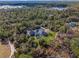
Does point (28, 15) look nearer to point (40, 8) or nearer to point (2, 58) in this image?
point (40, 8)

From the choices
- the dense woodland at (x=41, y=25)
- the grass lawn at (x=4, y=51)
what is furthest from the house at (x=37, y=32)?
the grass lawn at (x=4, y=51)

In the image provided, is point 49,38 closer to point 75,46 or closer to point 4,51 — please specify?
point 75,46

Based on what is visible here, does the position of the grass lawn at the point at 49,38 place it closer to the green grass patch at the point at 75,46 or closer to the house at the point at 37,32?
the house at the point at 37,32

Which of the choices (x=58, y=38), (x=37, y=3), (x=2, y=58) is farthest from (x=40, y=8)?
(x=2, y=58)

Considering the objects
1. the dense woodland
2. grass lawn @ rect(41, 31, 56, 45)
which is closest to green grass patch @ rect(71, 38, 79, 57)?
the dense woodland

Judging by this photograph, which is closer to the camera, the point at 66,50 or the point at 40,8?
the point at 66,50

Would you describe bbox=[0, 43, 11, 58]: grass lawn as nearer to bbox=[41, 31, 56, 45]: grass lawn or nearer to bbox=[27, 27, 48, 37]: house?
bbox=[27, 27, 48, 37]: house

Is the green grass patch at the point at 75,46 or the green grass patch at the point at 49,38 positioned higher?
the green grass patch at the point at 49,38

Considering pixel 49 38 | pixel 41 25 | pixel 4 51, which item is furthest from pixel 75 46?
pixel 4 51
